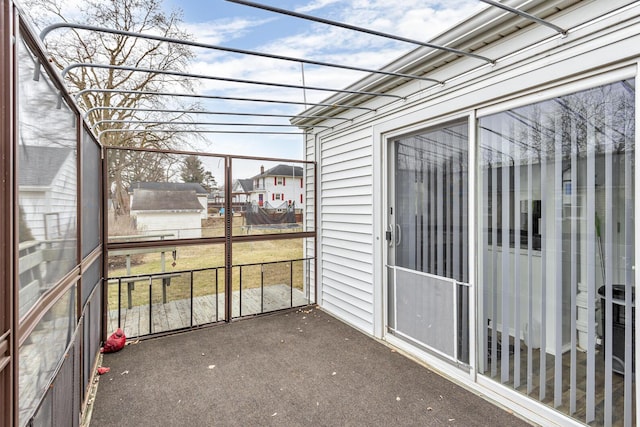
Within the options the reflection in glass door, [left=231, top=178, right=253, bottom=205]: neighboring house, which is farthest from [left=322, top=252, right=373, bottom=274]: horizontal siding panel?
[left=231, top=178, right=253, bottom=205]: neighboring house

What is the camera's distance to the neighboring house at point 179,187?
3.46 meters

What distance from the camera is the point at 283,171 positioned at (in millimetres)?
4355

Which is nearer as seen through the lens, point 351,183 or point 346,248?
point 351,183


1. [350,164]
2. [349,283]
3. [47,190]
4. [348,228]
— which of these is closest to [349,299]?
[349,283]

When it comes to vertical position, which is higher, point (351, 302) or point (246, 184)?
point (246, 184)

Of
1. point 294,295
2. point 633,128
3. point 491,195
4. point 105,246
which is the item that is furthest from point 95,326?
point 633,128

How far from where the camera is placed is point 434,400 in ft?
7.98

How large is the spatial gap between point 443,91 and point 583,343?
2070 mm

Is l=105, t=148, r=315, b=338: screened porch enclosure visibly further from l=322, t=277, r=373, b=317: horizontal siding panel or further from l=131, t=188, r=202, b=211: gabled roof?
l=322, t=277, r=373, b=317: horizontal siding panel

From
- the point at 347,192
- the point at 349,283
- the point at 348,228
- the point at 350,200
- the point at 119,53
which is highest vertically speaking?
the point at 119,53

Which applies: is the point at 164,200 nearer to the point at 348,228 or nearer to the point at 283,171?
the point at 283,171

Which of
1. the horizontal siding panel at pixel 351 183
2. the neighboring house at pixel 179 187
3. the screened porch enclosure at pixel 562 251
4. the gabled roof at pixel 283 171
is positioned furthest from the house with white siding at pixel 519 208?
the neighboring house at pixel 179 187

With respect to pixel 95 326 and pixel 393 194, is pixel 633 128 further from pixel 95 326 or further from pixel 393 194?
pixel 95 326

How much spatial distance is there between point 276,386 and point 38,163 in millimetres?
2220
